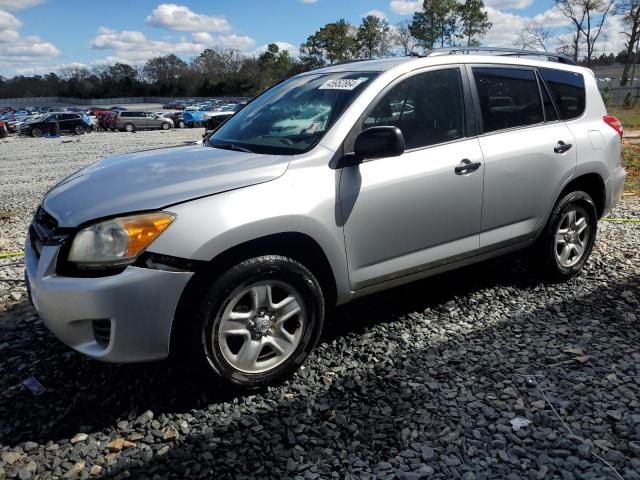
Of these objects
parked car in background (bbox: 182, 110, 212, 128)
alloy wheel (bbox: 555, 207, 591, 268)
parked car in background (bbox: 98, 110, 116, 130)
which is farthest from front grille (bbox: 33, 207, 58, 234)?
parked car in background (bbox: 182, 110, 212, 128)

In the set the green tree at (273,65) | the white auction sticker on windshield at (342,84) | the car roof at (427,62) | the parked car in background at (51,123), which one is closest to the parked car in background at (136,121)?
the parked car in background at (51,123)

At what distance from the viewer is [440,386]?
9.70ft

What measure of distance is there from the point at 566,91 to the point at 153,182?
331 centimetres

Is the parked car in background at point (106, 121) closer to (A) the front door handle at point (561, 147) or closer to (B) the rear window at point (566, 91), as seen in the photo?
(B) the rear window at point (566, 91)

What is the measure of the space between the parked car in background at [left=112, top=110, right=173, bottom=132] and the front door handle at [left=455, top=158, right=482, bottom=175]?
35360 millimetres

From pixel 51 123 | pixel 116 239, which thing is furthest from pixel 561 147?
pixel 51 123

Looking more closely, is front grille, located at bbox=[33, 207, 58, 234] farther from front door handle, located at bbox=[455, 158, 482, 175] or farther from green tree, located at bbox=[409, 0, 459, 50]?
green tree, located at bbox=[409, 0, 459, 50]

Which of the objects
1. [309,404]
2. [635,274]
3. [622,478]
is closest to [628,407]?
[622,478]

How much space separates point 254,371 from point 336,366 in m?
0.57

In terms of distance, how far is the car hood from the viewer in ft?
8.45

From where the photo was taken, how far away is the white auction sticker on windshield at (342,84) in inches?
130

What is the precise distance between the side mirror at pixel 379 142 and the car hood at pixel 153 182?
0.41 meters

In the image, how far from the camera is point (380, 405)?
2799 mm

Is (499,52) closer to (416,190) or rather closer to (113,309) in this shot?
(416,190)
